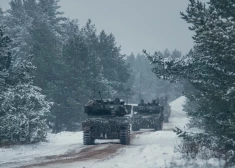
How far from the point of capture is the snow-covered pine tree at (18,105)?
19.3 meters

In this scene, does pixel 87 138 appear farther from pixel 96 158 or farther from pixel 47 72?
pixel 47 72

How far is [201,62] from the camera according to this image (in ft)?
62.1

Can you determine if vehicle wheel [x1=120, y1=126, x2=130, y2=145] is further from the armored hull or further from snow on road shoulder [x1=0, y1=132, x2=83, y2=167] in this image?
snow on road shoulder [x1=0, y1=132, x2=83, y2=167]

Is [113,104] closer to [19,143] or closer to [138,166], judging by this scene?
[19,143]

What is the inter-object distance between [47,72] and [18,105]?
1965cm

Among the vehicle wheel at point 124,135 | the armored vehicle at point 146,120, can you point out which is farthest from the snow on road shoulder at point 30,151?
the armored vehicle at point 146,120

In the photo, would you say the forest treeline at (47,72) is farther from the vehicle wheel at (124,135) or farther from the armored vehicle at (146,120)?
the armored vehicle at (146,120)

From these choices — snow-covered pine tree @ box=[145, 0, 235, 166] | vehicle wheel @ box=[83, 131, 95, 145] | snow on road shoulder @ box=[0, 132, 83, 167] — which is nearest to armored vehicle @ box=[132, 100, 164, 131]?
snow on road shoulder @ box=[0, 132, 83, 167]

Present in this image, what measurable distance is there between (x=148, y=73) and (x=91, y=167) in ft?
416

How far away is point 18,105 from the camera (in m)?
21.3

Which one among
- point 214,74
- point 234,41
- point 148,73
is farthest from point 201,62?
point 148,73

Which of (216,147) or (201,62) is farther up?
(201,62)

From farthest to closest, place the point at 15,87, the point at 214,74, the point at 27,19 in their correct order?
the point at 27,19, the point at 15,87, the point at 214,74

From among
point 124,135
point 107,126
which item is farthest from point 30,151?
point 124,135
